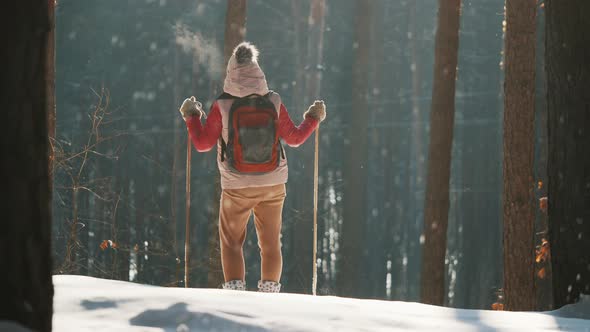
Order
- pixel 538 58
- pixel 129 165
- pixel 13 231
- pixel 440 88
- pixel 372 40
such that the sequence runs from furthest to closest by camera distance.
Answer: pixel 129 165 < pixel 372 40 < pixel 538 58 < pixel 440 88 < pixel 13 231

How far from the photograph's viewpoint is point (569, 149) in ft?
15.2

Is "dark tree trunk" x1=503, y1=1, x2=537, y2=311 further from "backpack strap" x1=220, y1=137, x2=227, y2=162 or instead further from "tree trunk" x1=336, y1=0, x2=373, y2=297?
"tree trunk" x1=336, y1=0, x2=373, y2=297

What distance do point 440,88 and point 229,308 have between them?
310 inches

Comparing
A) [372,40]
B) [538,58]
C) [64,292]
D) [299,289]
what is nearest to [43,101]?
[64,292]

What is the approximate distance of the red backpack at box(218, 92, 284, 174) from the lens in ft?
20.2

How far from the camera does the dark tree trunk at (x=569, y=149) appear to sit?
457 centimetres

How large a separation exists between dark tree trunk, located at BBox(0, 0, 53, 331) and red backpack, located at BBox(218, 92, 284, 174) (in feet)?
12.7

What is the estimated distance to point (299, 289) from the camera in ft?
68.2

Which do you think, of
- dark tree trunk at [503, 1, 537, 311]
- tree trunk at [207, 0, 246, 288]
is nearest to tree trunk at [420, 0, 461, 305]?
dark tree trunk at [503, 1, 537, 311]

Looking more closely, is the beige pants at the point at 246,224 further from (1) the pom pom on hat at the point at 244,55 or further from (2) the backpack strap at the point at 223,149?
(1) the pom pom on hat at the point at 244,55

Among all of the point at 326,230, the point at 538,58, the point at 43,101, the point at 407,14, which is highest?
the point at 407,14

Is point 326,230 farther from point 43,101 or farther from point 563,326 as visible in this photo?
point 43,101

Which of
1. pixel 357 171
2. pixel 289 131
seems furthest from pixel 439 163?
pixel 357 171

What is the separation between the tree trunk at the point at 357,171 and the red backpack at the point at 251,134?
14.2 metres
